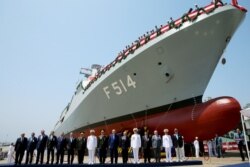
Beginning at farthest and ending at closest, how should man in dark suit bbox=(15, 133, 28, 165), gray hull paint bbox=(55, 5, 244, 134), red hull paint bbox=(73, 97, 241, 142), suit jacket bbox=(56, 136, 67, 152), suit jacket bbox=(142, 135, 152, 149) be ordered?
gray hull paint bbox=(55, 5, 244, 134) → red hull paint bbox=(73, 97, 241, 142) → suit jacket bbox=(56, 136, 67, 152) → suit jacket bbox=(142, 135, 152, 149) → man in dark suit bbox=(15, 133, 28, 165)

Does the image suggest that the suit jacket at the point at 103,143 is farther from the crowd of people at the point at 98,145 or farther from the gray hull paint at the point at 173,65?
the gray hull paint at the point at 173,65

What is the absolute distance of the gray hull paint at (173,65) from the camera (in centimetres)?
1352

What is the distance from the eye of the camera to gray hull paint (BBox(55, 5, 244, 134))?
13.5m

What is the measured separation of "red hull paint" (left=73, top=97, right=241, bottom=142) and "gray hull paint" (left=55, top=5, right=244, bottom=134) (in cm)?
101

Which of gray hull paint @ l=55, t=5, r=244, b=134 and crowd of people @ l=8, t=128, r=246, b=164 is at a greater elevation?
gray hull paint @ l=55, t=5, r=244, b=134

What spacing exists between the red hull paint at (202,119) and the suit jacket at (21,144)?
760 centimetres

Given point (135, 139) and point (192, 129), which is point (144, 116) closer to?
point (192, 129)

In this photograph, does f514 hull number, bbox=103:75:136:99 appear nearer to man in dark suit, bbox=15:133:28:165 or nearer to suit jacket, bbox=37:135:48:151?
suit jacket, bbox=37:135:48:151

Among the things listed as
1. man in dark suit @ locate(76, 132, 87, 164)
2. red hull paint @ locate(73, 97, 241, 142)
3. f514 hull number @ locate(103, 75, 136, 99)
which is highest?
f514 hull number @ locate(103, 75, 136, 99)

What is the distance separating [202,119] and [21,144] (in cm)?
977

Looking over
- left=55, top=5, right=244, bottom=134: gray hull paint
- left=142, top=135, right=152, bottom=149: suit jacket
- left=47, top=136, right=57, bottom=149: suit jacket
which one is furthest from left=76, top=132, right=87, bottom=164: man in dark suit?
left=55, top=5, right=244, bottom=134: gray hull paint

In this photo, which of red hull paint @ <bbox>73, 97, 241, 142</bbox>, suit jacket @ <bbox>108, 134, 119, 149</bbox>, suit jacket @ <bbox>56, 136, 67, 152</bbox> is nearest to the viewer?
suit jacket @ <bbox>108, 134, 119, 149</bbox>

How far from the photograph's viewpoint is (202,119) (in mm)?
12992

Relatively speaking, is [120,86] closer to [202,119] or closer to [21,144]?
[202,119]
